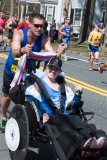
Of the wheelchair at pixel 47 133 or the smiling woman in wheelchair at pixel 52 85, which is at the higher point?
the smiling woman in wheelchair at pixel 52 85

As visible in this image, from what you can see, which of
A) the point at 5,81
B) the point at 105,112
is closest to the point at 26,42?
the point at 5,81

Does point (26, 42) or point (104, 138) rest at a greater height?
→ point (26, 42)

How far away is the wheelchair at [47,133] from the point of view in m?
4.64

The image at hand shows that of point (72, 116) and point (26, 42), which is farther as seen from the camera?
point (26, 42)

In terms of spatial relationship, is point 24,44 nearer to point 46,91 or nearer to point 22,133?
point 46,91

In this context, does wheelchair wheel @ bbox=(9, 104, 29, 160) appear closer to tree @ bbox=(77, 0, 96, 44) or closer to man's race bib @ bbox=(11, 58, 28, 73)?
man's race bib @ bbox=(11, 58, 28, 73)

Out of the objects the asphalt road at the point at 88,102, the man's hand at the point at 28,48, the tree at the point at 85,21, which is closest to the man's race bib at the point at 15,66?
the man's hand at the point at 28,48

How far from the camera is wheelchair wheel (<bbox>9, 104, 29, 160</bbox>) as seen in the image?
196 inches

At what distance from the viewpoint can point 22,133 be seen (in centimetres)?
509

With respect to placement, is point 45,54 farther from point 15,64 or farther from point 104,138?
point 104,138

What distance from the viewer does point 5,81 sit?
21.0ft

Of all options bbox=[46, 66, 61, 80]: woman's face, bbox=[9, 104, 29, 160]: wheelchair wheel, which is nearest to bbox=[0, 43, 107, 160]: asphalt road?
bbox=[9, 104, 29, 160]: wheelchair wheel

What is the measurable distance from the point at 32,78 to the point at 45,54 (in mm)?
437

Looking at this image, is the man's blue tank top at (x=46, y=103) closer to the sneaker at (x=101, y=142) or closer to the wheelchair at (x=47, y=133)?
the wheelchair at (x=47, y=133)
